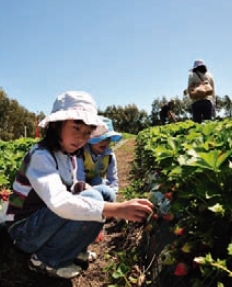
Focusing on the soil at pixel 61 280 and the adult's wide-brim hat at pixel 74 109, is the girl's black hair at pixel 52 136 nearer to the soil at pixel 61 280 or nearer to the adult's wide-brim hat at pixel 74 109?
the adult's wide-brim hat at pixel 74 109

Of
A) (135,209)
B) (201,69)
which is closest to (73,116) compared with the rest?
(135,209)

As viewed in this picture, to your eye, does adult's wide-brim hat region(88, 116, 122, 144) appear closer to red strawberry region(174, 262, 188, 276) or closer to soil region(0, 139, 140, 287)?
soil region(0, 139, 140, 287)

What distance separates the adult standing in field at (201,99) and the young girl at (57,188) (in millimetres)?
4523

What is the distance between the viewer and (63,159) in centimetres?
252

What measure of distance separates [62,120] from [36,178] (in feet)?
1.25

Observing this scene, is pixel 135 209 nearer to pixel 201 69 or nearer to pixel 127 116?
pixel 201 69

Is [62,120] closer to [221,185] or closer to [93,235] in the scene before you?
[93,235]

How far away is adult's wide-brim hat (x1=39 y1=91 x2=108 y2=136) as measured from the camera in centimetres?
231

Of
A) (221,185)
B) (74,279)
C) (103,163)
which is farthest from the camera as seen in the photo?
(103,163)

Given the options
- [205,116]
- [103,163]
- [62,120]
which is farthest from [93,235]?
[205,116]

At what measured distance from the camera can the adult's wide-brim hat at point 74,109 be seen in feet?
7.59

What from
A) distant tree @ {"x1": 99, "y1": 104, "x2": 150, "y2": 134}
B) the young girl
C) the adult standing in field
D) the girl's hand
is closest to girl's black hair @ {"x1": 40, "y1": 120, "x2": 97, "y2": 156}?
the young girl

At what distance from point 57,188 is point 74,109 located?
0.49m

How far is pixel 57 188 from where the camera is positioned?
7.04 ft
